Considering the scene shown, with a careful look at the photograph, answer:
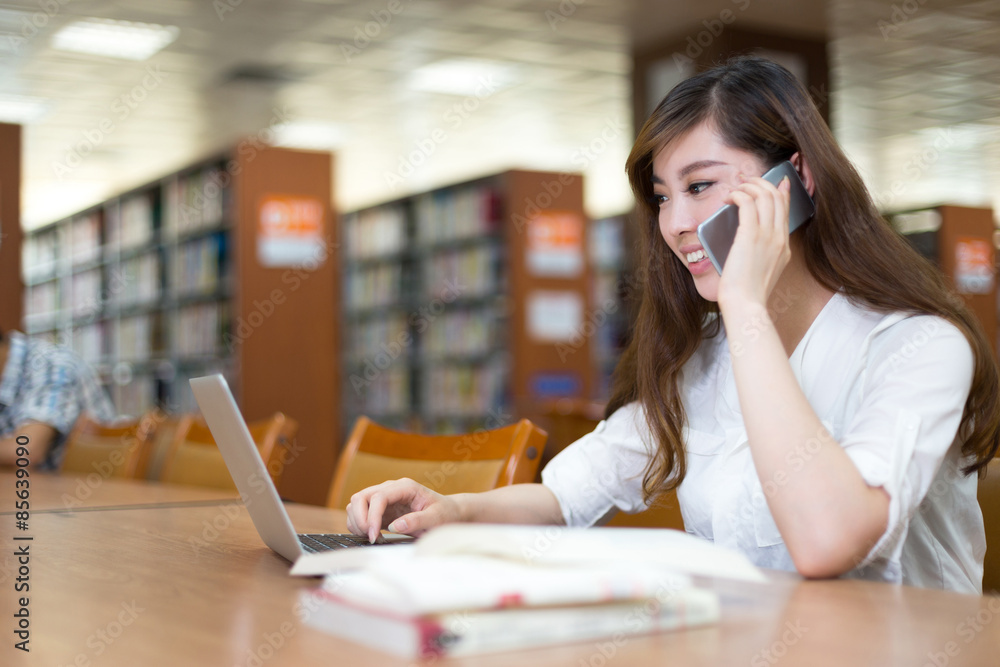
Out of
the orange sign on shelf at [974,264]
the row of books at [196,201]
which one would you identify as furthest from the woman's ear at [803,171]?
the orange sign on shelf at [974,264]

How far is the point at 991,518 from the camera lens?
4.59 feet

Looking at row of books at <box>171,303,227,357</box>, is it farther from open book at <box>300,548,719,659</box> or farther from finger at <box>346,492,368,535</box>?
open book at <box>300,548,719,659</box>

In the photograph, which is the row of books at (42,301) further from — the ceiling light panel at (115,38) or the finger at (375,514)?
the finger at (375,514)

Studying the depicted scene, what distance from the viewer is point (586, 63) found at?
6.50 m

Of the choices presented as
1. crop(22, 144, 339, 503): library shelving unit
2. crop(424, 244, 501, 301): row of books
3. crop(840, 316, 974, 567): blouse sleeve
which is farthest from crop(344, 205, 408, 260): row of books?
crop(840, 316, 974, 567): blouse sleeve

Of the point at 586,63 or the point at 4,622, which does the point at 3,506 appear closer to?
the point at 4,622

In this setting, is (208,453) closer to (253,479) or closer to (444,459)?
(444,459)

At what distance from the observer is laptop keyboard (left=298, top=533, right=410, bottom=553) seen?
1.21 metres

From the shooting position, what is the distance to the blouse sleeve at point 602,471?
1.55 meters

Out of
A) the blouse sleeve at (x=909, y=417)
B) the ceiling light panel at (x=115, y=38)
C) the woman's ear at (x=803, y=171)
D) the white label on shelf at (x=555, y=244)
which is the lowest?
the blouse sleeve at (x=909, y=417)

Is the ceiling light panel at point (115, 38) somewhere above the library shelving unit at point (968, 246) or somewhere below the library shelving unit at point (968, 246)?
above

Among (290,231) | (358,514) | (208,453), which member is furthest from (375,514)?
(290,231)

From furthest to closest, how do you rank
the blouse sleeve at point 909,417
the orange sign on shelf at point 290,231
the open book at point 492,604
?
the orange sign on shelf at point 290,231 → the blouse sleeve at point 909,417 → the open book at point 492,604

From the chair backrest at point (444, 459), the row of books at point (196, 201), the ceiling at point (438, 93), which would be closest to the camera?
the chair backrest at point (444, 459)
